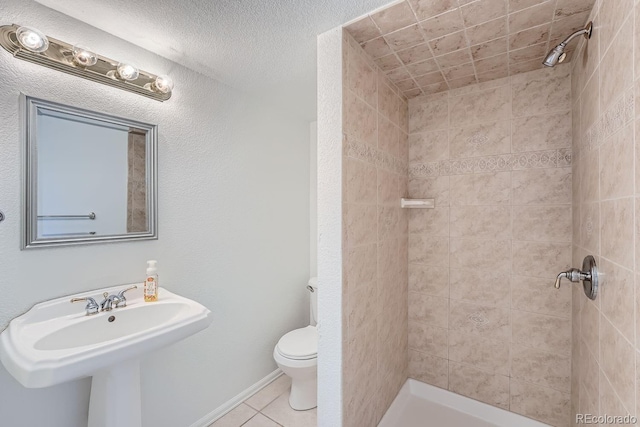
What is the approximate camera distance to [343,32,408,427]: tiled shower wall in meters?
1.35

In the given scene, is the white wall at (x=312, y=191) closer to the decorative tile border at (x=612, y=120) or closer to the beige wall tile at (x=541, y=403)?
the beige wall tile at (x=541, y=403)

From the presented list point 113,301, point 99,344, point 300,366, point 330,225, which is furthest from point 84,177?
point 300,366

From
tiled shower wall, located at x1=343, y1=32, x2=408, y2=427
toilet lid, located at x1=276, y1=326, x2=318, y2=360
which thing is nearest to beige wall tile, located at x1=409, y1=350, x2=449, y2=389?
tiled shower wall, located at x1=343, y1=32, x2=408, y2=427

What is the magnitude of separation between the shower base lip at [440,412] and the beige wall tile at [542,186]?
1354 millimetres

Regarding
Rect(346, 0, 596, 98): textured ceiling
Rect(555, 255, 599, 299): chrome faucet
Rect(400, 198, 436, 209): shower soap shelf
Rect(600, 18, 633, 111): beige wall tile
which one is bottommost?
Rect(555, 255, 599, 299): chrome faucet

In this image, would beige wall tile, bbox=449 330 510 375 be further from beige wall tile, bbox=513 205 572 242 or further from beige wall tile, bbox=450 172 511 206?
beige wall tile, bbox=450 172 511 206

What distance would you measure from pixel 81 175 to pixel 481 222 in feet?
7.55

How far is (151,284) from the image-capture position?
141 cm

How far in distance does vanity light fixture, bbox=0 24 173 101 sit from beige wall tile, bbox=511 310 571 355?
2515 millimetres

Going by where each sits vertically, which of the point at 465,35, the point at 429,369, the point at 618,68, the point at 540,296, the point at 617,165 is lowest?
the point at 429,369

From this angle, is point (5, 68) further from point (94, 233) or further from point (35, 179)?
point (94, 233)

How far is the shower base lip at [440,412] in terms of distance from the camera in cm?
172

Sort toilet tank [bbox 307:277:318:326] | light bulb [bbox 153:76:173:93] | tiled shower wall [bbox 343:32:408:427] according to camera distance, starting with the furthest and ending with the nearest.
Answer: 1. toilet tank [bbox 307:277:318:326]
2. light bulb [bbox 153:76:173:93]
3. tiled shower wall [bbox 343:32:408:427]

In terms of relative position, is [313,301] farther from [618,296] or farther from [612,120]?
[612,120]
